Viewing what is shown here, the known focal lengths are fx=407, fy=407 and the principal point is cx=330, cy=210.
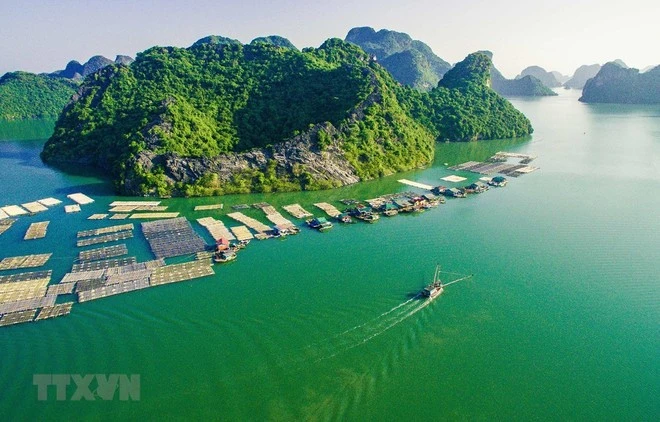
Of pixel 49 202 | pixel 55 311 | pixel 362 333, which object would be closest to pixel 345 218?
pixel 362 333

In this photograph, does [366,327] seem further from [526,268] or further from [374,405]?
[526,268]

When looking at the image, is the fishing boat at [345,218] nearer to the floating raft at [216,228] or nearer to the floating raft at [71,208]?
the floating raft at [216,228]

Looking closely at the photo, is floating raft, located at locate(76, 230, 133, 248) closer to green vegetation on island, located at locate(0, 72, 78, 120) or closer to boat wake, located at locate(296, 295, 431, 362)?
boat wake, located at locate(296, 295, 431, 362)

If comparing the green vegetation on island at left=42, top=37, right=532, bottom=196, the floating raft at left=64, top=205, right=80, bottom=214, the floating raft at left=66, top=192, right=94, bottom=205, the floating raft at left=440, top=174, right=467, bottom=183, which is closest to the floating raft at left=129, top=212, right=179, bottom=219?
the green vegetation on island at left=42, top=37, right=532, bottom=196

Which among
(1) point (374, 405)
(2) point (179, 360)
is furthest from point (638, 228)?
(2) point (179, 360)

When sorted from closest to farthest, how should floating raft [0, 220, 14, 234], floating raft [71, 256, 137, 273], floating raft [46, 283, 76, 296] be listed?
floating raft [46, 283, 76, 296], floating raft [71, 256, 137, 273], floating raft [0, 220, 14, 234]

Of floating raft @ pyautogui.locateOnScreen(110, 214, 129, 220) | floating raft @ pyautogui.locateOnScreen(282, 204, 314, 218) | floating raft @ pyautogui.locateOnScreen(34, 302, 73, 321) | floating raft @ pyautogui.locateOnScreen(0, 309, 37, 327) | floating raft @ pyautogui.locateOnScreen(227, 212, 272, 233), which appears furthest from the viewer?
floating raft @ pyautogui.locateOnScreen(282, 204, 314, 218)
